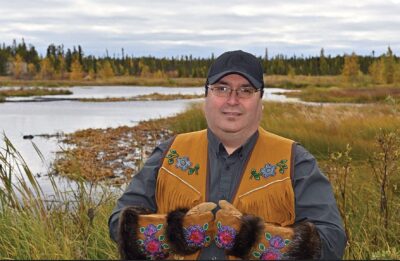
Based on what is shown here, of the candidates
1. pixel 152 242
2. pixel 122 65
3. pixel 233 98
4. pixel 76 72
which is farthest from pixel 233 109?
pixel 122 65

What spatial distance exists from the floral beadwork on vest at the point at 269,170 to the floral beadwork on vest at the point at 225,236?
0.39 meters

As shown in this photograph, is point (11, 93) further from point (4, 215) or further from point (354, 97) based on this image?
point (4, 215)

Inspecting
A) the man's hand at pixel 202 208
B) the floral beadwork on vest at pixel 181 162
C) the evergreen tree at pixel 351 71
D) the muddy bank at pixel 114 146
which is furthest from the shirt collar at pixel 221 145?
the evergreen tree at pixel 351 71

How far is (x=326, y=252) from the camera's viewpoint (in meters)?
2.65

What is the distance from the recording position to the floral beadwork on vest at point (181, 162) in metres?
2.86

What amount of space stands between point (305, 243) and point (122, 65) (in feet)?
478

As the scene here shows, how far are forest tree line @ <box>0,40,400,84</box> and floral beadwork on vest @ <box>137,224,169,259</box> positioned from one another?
341ft

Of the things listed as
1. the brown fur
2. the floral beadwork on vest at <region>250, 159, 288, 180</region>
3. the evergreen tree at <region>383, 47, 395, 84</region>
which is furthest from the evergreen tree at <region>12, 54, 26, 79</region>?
the brown fur

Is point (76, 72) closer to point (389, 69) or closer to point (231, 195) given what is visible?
point (389, 69)

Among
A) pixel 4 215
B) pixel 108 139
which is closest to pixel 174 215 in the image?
pixel 4 215

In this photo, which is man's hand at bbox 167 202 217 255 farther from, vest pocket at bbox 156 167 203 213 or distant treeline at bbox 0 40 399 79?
distant treeline at bbox 0 40 399 79

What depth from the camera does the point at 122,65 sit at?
146 m

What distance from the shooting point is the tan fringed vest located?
2.76 meters

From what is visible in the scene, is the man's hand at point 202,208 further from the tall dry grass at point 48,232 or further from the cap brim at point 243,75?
the tall dry grass at point 48,232
